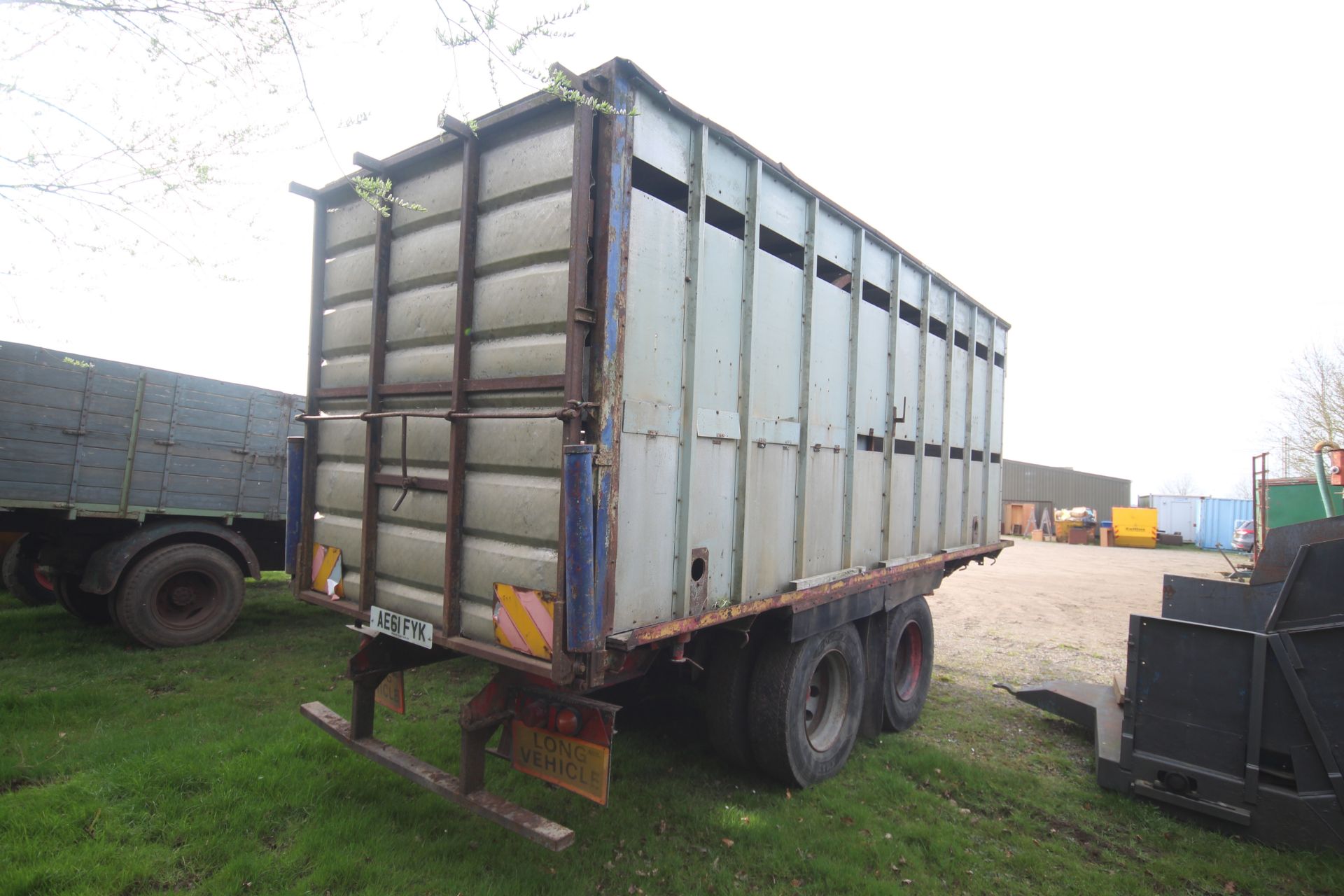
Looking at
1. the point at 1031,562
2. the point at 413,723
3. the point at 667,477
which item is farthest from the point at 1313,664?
the point at 1031,562

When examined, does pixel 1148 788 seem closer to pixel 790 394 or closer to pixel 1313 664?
pixel 1313 664

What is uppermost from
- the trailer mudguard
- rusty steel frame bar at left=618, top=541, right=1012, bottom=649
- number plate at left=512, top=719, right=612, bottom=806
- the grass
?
rusty steel frame bar at left=618, top=541, right=1012, bottom=649

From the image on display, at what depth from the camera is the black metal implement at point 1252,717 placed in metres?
3.88

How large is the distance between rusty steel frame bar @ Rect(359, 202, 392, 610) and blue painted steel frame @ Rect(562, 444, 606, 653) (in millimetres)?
1498

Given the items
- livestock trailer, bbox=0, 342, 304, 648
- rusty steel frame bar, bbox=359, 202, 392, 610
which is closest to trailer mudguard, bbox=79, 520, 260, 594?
livestock trailer, bbox=0, 342, 304, 648

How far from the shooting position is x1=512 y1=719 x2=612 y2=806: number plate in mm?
2889

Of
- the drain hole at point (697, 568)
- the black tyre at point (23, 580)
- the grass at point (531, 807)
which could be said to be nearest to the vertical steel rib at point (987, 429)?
the grass at point (531, 807)

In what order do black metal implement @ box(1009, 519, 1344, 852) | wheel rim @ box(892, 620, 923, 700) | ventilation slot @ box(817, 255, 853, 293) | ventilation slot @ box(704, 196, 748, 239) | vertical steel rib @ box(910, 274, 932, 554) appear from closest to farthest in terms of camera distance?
ventilation slot @ box(704, 196, 748, 239) → black metal implement @ box(1009, 519, 1344, 852) → ventilation slot @ box(817, 255, 853, 293) → vertical steel rib @ box(910, 274, 932, 554) → wheel rim @ box(892, 620, 923, 700)

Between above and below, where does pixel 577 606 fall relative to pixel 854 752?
above

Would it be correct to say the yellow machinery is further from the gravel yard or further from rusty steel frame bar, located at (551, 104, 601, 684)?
rusty steel frame bar, located at (551, 104, 601, 684)

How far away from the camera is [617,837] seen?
358cm

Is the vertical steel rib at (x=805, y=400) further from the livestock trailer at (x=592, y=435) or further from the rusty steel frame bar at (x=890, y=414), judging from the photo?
the rusty steel frame bar at (x=890, y=414)

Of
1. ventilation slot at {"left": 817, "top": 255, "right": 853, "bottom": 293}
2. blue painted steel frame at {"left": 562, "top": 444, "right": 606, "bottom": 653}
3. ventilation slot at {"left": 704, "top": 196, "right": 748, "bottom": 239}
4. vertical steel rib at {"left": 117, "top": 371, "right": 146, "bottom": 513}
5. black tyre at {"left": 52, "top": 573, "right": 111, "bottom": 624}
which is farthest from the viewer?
black tyre at {"left": 52, "top": 573, "right": 111, "bottom": 624}

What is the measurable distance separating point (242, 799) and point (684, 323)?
11.2 ft
